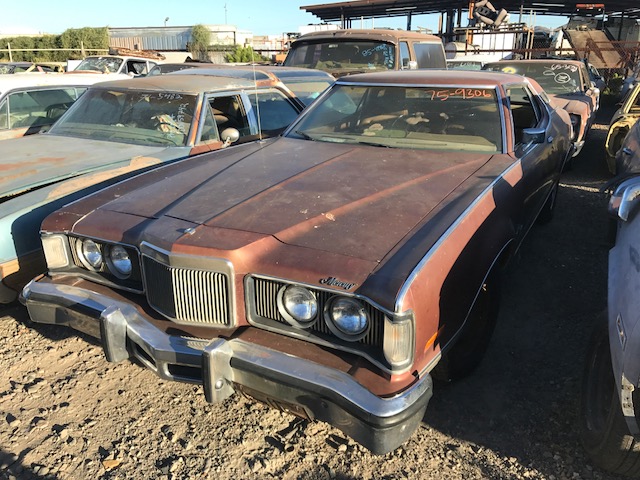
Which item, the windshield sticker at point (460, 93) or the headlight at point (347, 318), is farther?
the windshield sticker at point (460, 93)

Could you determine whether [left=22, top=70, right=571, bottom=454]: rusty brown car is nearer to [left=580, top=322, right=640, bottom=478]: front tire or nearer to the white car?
[left=580, top=322, right=640, bottom=478]: front tire

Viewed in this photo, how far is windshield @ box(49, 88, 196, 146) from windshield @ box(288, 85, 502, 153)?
3.91 ft

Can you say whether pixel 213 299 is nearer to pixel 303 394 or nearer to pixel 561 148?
pixel 303 394

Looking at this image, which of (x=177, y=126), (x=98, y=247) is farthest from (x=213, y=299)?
(x=177, y=126)

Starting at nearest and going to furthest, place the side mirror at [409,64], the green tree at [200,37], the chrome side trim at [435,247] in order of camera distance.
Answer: the chrome side trim at [435,247]
the side mirror at [409,64]
the green tree at [200,37]

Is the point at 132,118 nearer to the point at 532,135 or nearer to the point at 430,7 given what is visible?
the point at 532,135

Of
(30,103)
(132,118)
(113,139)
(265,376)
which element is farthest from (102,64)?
(265,376)

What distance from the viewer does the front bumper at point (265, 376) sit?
6.68 feet

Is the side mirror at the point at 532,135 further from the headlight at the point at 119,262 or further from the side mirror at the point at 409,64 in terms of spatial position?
the side mirror at the point at 409,64

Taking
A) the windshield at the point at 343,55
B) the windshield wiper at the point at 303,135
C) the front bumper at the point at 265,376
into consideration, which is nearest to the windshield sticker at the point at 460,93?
the windshield wiper at the point at 303,135

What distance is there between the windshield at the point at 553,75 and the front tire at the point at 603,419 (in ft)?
24.9

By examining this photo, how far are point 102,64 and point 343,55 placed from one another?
724 cm

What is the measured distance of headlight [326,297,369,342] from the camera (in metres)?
2.17

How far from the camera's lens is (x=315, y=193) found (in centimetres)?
291
